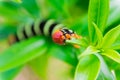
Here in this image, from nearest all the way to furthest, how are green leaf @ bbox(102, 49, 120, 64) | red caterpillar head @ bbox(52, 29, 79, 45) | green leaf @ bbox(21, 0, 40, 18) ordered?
1. green leaf @ bbox(102, 49, 120, 64)
2. red caterpillar head @ bbox(52, 29, 79, 45)
3. green leaf @ bbox(21, 0, 40, 18)

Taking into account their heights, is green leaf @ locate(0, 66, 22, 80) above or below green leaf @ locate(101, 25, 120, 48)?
below

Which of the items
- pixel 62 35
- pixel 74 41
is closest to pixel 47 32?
pixel 62 35

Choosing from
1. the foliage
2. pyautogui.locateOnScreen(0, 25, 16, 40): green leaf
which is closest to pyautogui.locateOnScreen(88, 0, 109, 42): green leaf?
the foliage

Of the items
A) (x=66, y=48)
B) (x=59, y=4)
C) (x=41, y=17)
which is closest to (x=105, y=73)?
(x=66, y=48)

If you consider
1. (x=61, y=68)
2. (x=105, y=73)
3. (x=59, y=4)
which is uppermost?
(x=59, y=4)

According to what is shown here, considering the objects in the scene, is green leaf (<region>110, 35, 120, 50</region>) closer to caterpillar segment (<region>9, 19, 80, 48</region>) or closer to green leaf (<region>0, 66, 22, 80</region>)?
caterpillar segment (<region>9, 19, 80, 48</region>)

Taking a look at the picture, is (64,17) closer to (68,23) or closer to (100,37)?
(68,23)
